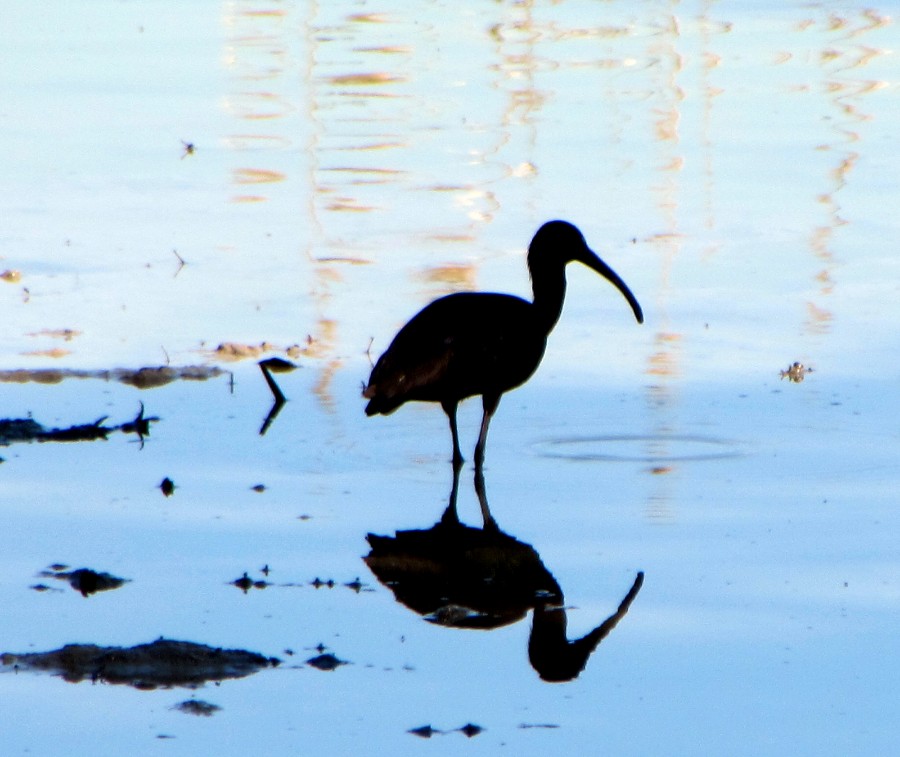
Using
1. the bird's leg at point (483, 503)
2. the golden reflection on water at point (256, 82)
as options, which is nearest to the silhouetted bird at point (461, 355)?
the bird's leg at point (483, 503)

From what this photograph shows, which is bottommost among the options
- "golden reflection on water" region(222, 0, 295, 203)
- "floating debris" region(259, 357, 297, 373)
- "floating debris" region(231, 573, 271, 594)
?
"floating debris" region(231, 573, 271, 594)

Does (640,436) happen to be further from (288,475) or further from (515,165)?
(515,165)

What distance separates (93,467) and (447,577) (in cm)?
196

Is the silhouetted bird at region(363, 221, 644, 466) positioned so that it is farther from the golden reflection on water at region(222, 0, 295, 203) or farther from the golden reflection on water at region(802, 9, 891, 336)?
the golden reflection on water at region(222, 0, 295, 203)

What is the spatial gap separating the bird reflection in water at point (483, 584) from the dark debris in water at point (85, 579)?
925 mm

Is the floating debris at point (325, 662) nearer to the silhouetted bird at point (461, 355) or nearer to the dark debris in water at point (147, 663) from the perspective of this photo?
the dark debris in water at point (147, 663)

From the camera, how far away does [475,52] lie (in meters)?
21.5

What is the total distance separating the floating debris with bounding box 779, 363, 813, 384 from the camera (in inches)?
403

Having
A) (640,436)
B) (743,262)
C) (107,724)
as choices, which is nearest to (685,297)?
(743,262)

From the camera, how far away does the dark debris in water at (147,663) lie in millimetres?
6320

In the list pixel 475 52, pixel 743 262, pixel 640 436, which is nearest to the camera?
pixel 640 436

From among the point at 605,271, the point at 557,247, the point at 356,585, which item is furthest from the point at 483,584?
the point at 605,271

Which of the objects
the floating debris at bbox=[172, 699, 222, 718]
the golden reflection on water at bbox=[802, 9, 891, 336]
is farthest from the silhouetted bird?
the floating debris at bbox=[172, 699, 222, 718]

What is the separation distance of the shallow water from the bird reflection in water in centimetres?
5
